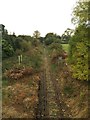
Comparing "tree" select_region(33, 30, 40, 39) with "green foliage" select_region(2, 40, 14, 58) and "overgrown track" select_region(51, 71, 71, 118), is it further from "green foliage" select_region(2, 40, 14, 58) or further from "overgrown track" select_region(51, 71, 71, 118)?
"overgrown track" select_region(51, 71, 71, 118)

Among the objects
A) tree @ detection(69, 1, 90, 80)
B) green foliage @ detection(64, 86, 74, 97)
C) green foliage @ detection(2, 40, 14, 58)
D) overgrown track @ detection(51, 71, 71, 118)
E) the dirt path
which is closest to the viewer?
tree @ detection(69, 1, 90, 80)

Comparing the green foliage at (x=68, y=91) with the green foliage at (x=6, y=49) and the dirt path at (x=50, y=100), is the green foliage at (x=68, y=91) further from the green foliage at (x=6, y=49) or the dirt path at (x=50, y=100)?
the green foliage at (x=6, y=49)

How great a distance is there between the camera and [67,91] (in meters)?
28.5

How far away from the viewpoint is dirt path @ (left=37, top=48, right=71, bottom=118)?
23.2 meters

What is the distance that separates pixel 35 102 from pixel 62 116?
3277mm

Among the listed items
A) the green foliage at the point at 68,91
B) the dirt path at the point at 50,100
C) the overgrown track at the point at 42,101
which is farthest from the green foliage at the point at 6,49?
the green foliage at the point at 68,91

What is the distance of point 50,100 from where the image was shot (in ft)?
87.2

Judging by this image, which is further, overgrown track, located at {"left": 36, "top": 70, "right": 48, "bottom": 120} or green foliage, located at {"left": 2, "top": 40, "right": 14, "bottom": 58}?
green foliage, located at {"left": 2, "top": 40, "right": 14, "bottom": 58}

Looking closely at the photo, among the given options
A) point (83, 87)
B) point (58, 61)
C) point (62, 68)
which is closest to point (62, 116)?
point (83, 87)

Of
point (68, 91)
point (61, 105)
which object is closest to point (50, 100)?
point (61, 105)

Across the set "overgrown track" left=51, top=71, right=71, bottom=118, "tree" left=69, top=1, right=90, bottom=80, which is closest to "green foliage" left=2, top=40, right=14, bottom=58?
"overgrown track" left=51, top=71, right=71, bottom=118

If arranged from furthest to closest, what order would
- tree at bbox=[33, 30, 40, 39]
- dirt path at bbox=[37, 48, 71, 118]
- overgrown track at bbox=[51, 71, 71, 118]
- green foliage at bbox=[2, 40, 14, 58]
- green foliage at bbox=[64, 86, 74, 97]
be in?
1. tree at bbox=[33, 30, 40, 39]
2. green foliage at bbox=[2, 40, 14, 58]
3. green foliage at bbox=[64, 86, 74, 97]
4. dirt path at bbox=[37, 48, 71, 118]
5. overgrown track at bbox=[51, 71, 71, 118]

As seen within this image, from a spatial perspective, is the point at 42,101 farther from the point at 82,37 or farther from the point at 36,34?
the point at 36,34

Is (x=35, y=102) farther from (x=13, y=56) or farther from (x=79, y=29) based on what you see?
(x=13, y=56)
